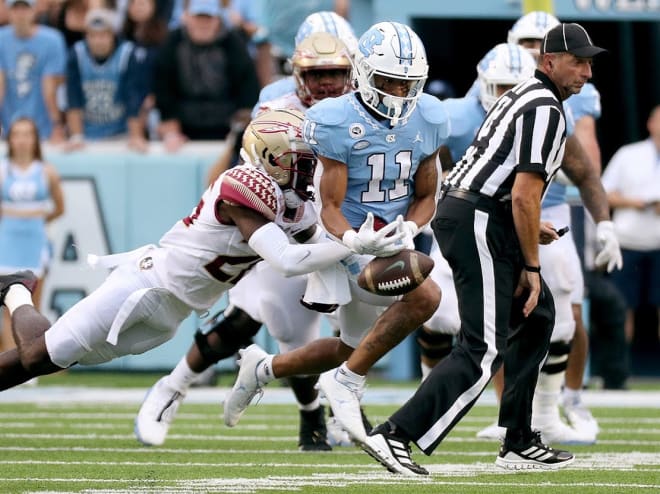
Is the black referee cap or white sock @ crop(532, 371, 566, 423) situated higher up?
the black referee cap

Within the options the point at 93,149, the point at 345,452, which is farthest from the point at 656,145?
the point at 345,452

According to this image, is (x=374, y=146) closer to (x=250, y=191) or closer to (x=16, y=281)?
(x=250, y=191)

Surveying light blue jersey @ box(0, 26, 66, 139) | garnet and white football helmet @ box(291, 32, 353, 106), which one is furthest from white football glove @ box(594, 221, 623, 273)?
light blue jersey @ box(0, 26, 66, 139)

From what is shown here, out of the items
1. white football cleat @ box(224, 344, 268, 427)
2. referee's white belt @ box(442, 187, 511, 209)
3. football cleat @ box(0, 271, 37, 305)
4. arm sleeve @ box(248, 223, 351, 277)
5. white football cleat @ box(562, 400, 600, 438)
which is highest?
referee's white belt @ box(442, 187, 511, 209)

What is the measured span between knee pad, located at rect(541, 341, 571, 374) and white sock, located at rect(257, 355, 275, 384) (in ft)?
4.49

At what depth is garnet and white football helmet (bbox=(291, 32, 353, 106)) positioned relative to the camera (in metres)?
6.32

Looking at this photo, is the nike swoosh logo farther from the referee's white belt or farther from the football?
the referee's white belt

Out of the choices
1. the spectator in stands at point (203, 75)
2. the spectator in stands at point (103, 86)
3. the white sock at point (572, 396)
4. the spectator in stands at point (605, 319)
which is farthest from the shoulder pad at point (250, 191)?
the spectator in stands at point (103, 86)

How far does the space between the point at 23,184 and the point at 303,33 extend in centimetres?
341

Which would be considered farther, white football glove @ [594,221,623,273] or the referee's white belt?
white football glove @ [594,221,623,273]

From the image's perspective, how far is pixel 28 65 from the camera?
420 inches

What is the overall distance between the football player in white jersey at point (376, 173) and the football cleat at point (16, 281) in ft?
3.78

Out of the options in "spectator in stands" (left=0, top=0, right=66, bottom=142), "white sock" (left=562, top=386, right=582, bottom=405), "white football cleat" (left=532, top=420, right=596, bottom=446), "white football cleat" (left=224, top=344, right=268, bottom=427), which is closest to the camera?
"white football cleat" (left=224, top=344, right=268, bottom=427)

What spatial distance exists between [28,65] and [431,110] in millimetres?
5651
